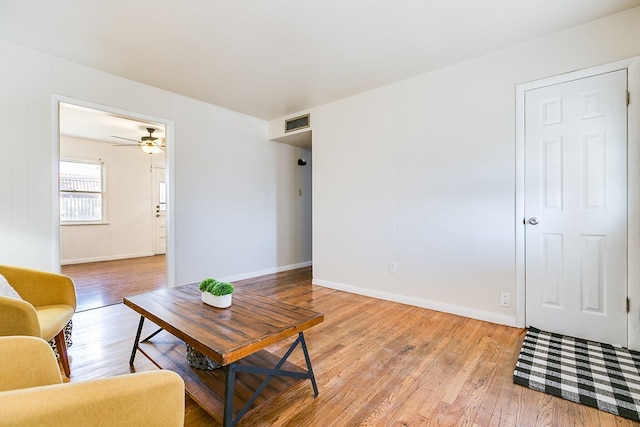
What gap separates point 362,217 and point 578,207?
200 cm

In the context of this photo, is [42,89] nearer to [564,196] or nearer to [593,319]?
[564,196]

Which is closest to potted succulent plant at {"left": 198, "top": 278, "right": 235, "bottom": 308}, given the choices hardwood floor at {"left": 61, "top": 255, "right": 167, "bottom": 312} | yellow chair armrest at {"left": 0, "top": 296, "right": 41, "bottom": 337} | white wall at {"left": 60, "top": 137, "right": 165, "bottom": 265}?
yellow chair armrest at {"left": 0, "top": 296, "right": 41, "bottom": 337}

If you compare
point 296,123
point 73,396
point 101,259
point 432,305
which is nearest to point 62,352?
point 73,396

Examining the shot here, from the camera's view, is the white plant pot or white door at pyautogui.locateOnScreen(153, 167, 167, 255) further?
white door at pyautogui.locateOnScreen(153, 167, 167, 255)

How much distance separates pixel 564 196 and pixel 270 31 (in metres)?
2.72

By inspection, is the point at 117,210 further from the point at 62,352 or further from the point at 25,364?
the point at 25,364

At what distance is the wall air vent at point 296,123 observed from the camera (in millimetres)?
4174

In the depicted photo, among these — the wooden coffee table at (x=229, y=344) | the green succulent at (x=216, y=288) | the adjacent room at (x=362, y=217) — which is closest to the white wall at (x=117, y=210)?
the adjacent room at (x=362, y=217)

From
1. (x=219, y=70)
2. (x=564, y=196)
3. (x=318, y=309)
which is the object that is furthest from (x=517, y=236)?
(x=219, y=70)

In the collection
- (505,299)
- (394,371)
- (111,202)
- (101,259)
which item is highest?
(111,202)

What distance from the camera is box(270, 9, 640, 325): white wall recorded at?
2541 mm

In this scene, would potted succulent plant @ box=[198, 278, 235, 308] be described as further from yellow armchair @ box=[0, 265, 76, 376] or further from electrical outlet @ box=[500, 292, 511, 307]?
electrical outlet @ box=[500, 292, 511, 307]

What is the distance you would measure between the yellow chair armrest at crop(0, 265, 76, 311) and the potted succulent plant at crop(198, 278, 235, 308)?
2.87ft

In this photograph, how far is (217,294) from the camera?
5.66 feet
